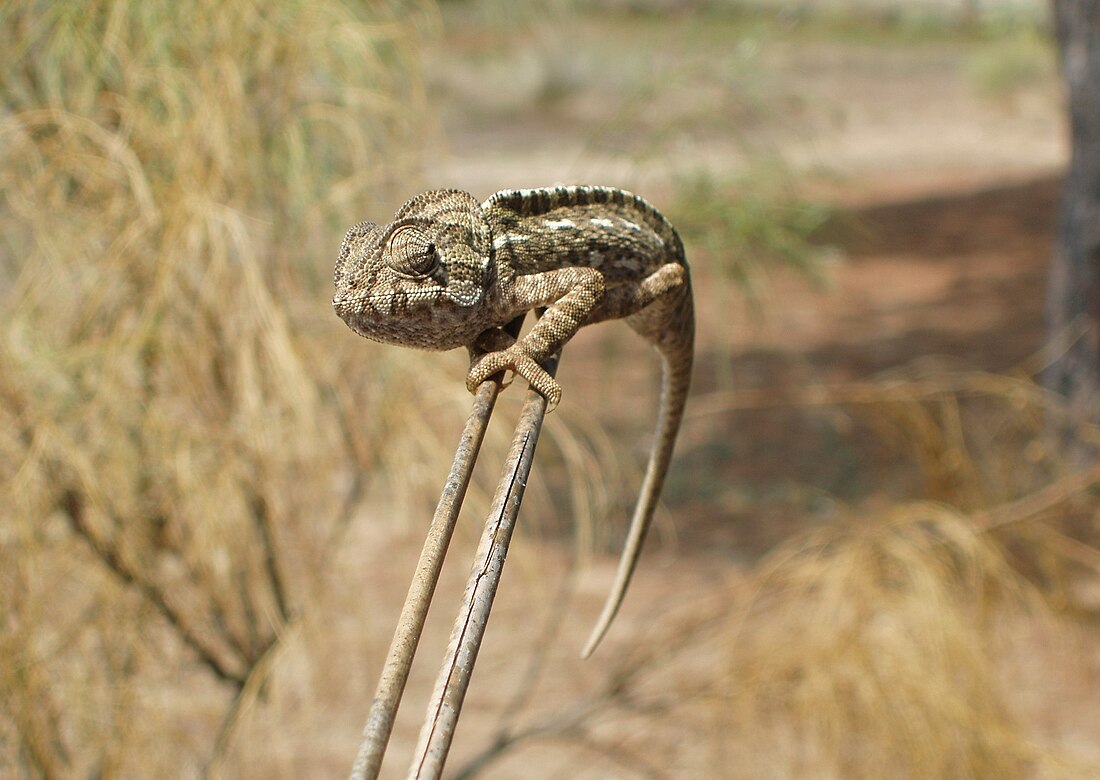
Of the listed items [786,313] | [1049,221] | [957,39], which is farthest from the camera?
[957,39]

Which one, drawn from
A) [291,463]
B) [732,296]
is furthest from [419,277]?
[732,296]

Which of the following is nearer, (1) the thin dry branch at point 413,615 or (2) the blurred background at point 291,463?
(1) the thin dry branch at point 413,615

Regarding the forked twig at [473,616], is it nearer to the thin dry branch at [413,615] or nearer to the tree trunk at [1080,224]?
the thin dry branch at [413,615]

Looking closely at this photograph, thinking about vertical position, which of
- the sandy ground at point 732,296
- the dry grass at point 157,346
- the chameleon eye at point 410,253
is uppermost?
the chameleon eye at point 410,253

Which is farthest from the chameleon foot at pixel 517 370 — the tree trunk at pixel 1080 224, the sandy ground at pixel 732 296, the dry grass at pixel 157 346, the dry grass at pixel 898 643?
the tree trunk at pixel 1080 224

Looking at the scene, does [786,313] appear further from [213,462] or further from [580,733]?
[213,462]

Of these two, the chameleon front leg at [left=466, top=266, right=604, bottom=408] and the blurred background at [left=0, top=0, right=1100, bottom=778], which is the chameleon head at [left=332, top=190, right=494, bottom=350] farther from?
the blurred background at [left=0, top=0, right=1100, bottom=778]

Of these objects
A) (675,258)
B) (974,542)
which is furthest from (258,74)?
(974,542)

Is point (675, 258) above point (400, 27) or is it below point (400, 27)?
below
